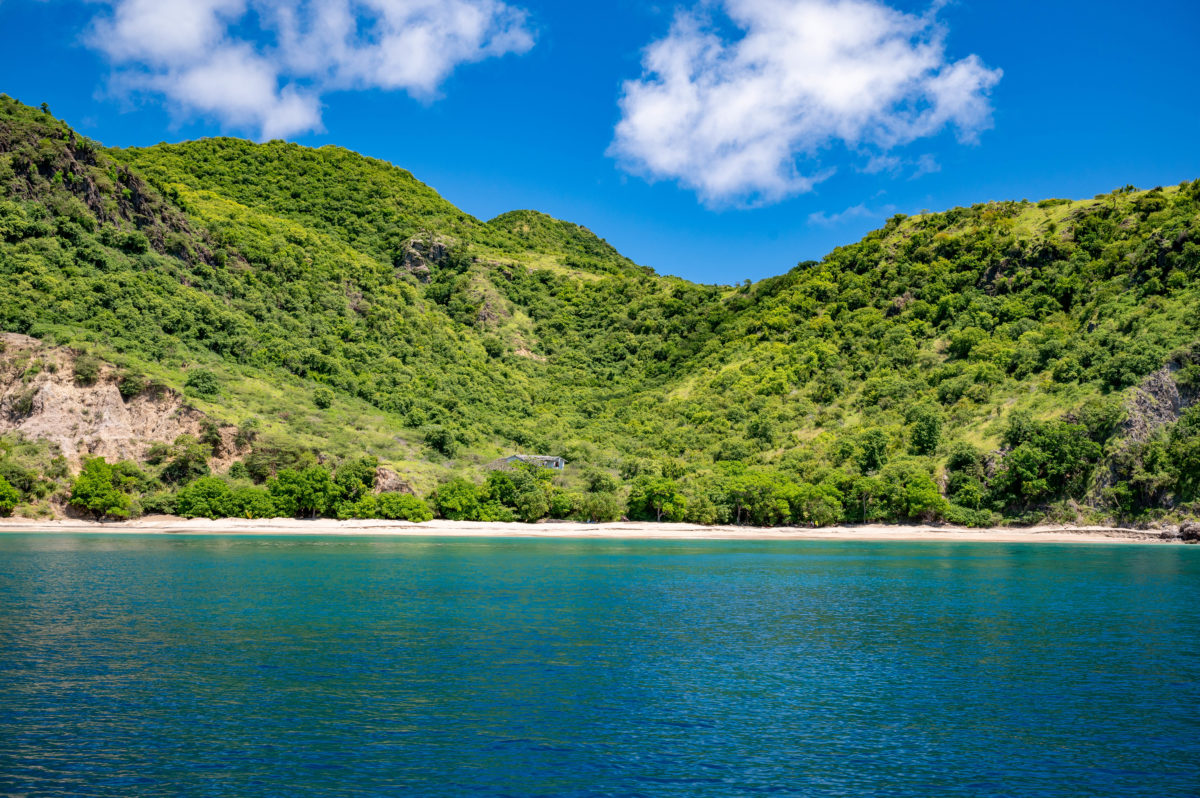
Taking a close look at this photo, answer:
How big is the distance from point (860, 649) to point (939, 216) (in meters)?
155

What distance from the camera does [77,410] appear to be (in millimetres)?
88688

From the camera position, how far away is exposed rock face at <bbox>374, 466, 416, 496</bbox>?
9525 cm

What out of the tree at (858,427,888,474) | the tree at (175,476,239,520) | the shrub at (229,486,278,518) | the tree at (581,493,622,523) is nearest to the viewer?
the tree at (175,476,239,520)

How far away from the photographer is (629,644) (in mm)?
28844

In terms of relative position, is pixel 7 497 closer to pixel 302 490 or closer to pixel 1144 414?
pixel 302 490

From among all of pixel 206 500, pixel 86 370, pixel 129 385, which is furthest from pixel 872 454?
pixel 86 370

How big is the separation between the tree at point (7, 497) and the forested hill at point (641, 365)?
60 centimetres

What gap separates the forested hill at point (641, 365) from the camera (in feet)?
300

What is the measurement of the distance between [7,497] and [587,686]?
7780 centimetres

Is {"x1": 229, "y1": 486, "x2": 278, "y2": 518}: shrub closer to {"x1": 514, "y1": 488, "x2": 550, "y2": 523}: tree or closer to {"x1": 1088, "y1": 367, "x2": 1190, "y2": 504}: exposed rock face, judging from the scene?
{"x1": 514, "y1": 488, "x2": 550, "y2": 523}: tree

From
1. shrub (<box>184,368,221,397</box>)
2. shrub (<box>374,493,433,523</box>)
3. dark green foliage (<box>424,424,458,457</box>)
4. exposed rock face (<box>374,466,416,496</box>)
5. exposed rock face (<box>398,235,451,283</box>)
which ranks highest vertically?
exposed rock face (<box>398,235,451,283</box>)

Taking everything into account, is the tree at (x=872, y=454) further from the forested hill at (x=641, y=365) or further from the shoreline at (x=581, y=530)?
the shoreline at (x=581, y=530)

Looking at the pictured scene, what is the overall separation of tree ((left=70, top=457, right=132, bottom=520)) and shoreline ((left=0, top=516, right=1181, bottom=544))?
1499 mm

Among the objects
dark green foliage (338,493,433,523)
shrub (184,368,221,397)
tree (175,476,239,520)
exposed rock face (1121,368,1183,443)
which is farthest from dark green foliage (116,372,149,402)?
exposed rock face (1121,368,1183,443)
